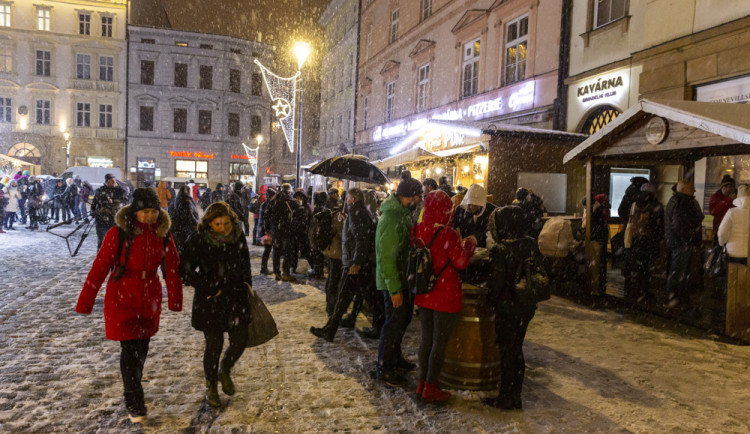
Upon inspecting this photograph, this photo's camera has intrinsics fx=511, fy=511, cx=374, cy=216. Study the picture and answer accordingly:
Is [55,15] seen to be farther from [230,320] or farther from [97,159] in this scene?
[230,320]

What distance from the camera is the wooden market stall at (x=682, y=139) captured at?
232 inches

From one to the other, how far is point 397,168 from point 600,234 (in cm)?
927

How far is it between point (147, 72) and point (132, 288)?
4542cm

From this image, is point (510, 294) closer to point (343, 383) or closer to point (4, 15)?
point (343, 383)

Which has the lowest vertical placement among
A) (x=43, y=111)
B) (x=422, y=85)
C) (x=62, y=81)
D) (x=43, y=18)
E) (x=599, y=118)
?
(x=599, y=118)

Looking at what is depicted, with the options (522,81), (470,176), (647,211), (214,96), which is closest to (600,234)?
(647,211)

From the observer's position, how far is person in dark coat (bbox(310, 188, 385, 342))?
219 inches

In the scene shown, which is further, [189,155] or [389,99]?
[189,155]

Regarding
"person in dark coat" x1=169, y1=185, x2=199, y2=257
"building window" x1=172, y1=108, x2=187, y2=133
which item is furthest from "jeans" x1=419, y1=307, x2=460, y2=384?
"building window" x1=172, y1=108, x2=187, y2=133

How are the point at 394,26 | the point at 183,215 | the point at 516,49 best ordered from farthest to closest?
the point at 394,26 → the point at 516,49 → the point at 183,215

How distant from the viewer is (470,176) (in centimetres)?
1261

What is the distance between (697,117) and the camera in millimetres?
6012

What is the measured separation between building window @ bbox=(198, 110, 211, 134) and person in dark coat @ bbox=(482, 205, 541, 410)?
44.8 metres

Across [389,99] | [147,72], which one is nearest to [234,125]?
[147,72]
